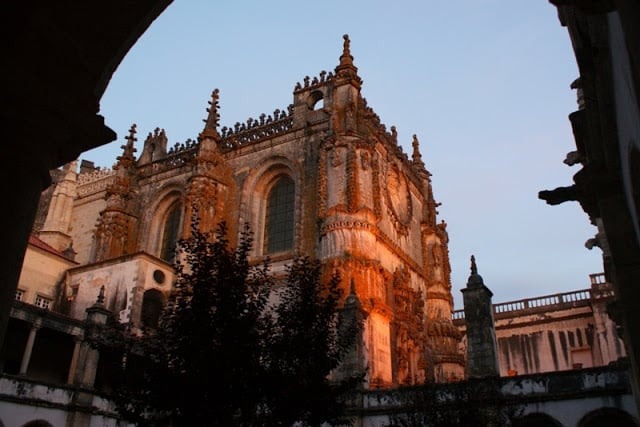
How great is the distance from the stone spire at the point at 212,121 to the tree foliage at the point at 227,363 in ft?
61.3

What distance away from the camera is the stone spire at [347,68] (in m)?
28.5

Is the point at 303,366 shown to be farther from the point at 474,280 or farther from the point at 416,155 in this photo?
the point at 416,155

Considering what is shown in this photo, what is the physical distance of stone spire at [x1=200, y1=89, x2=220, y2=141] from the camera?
98.2 feet

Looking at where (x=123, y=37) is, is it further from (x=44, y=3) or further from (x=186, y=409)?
(x=186, y=409)

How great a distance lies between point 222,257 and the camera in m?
11.6

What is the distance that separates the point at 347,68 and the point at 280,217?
779 centimetres

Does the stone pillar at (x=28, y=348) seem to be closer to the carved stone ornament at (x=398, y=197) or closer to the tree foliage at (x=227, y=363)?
the tree foliage at (x=227, y=363)

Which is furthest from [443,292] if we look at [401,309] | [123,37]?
[123,37]

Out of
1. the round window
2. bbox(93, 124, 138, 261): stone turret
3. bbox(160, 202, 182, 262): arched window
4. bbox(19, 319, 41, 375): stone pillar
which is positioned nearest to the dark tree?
bbox(19, 319, 41, 375): stone pillar

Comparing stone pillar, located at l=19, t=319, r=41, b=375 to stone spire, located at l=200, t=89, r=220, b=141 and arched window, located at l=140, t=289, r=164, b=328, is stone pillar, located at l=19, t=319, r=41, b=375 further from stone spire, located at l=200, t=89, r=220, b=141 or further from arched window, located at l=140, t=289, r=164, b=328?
stone spire, located at l=200, t=89, r=220, b=141

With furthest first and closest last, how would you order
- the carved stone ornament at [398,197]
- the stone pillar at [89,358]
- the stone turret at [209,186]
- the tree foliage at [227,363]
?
1. the carved stone ornament at [398,197]
2. the stone turret at [209,186]
3. the stone pillar at [89,358]
4. the tree foliage at [227,363]

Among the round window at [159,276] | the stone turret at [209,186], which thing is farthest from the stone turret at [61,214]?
the stone turret at [209,186]

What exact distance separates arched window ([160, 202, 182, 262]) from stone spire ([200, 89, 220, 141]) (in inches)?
175

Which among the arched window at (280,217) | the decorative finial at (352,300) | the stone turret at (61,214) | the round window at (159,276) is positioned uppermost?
the stone turret at (61,214)
